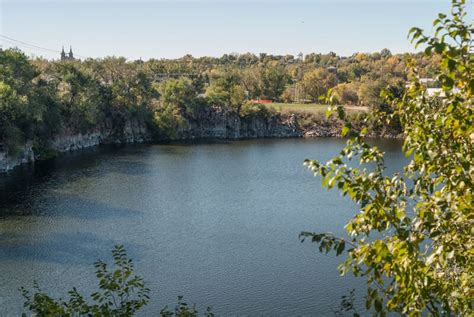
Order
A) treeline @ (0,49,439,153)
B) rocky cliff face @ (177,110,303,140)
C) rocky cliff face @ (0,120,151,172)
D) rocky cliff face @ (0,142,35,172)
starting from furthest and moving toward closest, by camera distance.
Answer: rocky cliff face @ (177,110,303,140) → treeline @ (0,49,439,153) → rocky cliff face @ (0,120,151,172) → rocky cliff face @ (0,142,35,172)

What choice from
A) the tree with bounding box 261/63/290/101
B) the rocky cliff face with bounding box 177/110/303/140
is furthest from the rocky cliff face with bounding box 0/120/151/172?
the tree with bounding box 261/63/290/101

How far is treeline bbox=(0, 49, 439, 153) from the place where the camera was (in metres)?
56.8

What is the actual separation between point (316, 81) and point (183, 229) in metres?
90.5

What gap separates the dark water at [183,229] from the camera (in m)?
25.6

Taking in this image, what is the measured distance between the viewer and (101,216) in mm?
38438

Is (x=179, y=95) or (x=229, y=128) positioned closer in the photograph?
(x=179, y=95)

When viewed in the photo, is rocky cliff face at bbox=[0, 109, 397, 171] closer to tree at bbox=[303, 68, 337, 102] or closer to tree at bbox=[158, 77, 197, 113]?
tree at bbox=[158, 77, 197, 113]

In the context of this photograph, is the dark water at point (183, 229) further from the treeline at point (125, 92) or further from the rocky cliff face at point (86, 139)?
the treeline at point (125, 92)

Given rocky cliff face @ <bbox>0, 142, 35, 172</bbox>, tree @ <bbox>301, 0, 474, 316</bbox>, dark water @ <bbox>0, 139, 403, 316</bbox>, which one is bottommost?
dark water @ <bbox>0, 139, 403, 316</bbox>

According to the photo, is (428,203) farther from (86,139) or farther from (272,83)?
(272,83)

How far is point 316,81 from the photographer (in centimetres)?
12081

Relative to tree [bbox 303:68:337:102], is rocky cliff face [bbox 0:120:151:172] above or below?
below

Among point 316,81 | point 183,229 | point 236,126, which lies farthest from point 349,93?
point 183,229

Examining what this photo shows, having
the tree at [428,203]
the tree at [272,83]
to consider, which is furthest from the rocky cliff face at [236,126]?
the tree at [428,203]
